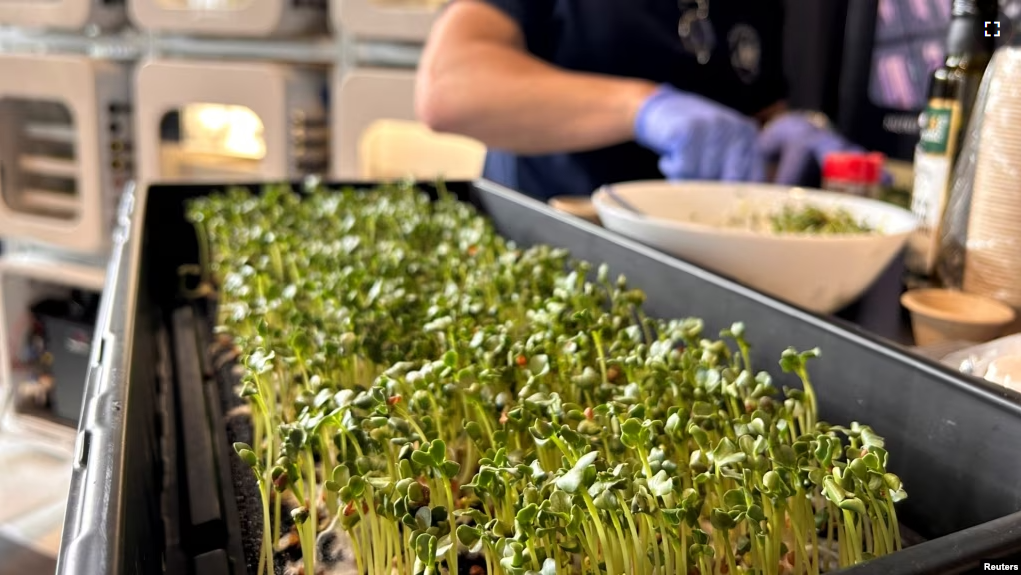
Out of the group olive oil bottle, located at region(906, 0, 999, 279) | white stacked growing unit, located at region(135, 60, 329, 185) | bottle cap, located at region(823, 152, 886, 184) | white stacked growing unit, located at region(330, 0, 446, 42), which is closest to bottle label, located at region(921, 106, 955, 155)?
olive oil bottle, located at region(906, 0, 999, 279)

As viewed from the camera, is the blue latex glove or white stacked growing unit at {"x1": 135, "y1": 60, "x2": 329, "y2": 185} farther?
white stacked growing unit at {"x1": 135, "y1": 60, "x2": 329, "y2": 185}

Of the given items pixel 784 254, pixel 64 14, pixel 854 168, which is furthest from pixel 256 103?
pixel 784 254

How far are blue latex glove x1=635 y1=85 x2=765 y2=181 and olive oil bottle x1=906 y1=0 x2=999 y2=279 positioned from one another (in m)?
0.39

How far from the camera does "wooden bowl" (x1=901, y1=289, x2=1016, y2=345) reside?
0.98m

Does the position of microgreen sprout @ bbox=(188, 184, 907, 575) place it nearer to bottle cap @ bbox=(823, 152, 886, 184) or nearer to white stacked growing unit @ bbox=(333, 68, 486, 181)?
bottle cap @ bbox=(823, 152, 886, 184)

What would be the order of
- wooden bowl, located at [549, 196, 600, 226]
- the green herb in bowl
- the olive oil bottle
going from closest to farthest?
the olive oil bottle
the green herb in bowl
wooden bowl, located at [549, 196, 600, 226]

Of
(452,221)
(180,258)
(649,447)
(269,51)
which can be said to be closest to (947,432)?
(649,447)

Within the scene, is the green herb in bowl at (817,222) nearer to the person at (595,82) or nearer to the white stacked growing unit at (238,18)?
the person at (595,82)

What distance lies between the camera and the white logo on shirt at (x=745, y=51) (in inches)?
91.5

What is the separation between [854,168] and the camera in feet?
5.24

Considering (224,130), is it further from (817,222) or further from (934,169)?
(934,169)

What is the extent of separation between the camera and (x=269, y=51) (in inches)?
121

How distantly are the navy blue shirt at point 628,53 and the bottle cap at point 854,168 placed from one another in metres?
0.69

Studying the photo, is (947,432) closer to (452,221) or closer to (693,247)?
(693,247)
